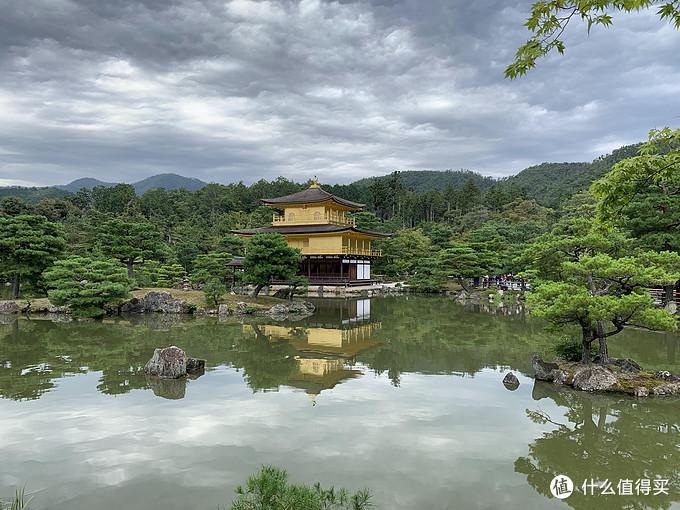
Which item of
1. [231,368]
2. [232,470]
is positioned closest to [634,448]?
[232,470]

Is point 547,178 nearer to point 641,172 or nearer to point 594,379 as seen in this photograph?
point 594,379

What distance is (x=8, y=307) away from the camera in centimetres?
1830

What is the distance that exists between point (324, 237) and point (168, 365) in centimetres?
2230

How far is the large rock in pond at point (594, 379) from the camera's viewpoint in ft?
26.3

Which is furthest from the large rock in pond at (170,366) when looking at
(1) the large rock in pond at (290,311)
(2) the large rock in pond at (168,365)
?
(1) the large rock in pond at (290,311)

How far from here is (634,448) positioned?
5801 millimetres

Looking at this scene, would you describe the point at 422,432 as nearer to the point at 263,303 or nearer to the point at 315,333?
the point at 315,333

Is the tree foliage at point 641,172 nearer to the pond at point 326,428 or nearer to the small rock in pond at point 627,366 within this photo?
the pond at point 326,428

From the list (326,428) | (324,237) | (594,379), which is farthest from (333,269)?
(326,428)

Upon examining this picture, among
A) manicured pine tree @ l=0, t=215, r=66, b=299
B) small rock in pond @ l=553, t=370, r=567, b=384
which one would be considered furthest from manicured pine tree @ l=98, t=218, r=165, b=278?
small rock in pond @ l=553, t=370, r=567, b=384

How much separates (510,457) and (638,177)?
353cm

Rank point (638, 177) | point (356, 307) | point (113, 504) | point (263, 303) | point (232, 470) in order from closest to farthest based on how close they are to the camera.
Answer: point (638, 177), point (113, 504), point (232, 470), point (263, 303), point (356, 307)

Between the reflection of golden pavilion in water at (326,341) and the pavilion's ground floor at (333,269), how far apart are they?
329 inches

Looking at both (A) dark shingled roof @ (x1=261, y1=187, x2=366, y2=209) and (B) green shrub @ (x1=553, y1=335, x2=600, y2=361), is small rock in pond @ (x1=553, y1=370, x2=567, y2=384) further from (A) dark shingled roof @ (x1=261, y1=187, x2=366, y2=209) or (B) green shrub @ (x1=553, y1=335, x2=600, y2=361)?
(A) dark shingled roof @ (x1=261, y1=187, x2=366, y2=209)
